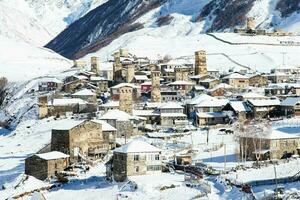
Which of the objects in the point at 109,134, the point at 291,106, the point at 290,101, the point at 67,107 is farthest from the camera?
the point at 67,107

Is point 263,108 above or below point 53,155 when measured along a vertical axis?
above

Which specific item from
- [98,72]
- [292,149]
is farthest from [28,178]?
[98,72]

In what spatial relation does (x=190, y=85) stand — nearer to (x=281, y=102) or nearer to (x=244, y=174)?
(x=281, y=102)

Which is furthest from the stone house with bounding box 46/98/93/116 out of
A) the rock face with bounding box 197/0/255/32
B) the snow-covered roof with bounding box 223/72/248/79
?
the rock face with bounding box 197/0/255/32

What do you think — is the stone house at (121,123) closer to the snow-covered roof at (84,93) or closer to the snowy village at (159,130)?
the snowy village at (159,130)

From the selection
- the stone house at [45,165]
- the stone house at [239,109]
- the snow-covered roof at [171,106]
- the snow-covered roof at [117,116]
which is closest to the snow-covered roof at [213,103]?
the stone house at [239,109]

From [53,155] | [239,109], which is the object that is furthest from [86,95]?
[53,155]

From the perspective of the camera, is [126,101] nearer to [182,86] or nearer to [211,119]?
[211,119]

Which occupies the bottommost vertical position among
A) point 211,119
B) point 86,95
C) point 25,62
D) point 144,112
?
point 211,119
